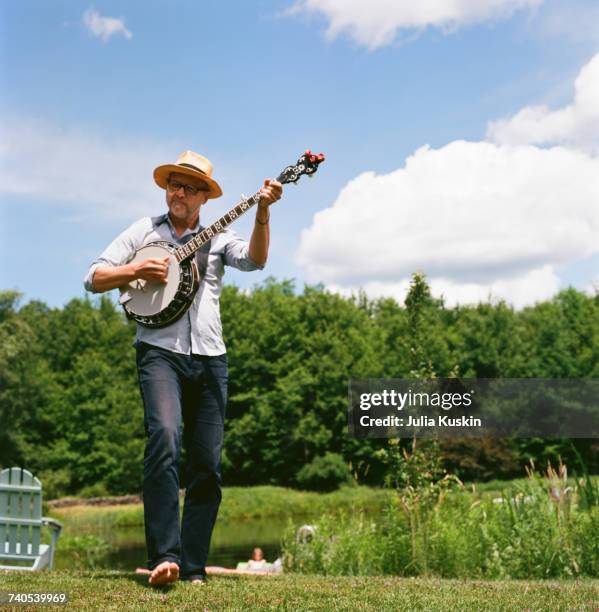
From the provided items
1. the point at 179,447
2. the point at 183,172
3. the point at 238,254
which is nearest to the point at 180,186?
the point at 183,172

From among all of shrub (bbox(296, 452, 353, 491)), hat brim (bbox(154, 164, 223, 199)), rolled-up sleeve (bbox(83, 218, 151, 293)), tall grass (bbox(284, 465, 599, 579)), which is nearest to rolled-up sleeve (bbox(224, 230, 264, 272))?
hat brim (bbox(154, 164, 223, 199))

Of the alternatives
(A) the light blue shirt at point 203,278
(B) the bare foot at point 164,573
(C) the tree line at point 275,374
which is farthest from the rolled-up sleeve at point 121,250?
(C) the tree line at point 275,374

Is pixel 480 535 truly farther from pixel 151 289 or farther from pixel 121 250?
pixel 121 250

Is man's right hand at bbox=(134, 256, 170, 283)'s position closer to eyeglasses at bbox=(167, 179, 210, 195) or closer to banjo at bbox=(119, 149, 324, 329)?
banjo at bbox=(119, 149, 324, 329)

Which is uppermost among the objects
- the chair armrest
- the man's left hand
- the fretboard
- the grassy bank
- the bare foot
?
the man's left hand

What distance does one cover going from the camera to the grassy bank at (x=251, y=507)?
30.4 metres

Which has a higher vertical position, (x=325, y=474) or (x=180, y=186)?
(x=180, y=186)

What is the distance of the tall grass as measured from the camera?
23.1ft

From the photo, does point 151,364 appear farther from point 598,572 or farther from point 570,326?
point 570,326

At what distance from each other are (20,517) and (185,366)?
6.27 metres

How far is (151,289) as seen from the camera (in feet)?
14.9

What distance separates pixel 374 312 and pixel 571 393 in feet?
92.7

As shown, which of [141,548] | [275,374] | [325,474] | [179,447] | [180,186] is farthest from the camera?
[275,374]

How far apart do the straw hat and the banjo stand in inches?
9.6
